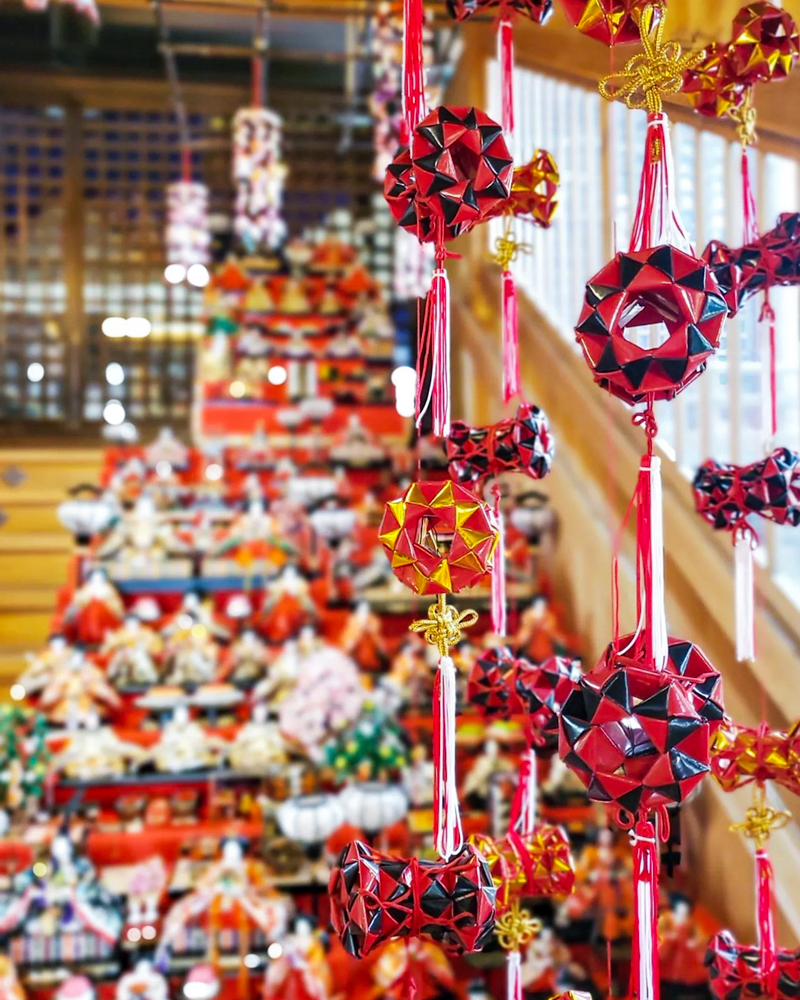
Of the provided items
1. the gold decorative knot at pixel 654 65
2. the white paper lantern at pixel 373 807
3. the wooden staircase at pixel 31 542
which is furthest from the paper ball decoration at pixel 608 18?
the wooden staircase at pixel 31 542

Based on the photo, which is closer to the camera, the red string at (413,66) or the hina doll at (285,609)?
the red string at (413,66)

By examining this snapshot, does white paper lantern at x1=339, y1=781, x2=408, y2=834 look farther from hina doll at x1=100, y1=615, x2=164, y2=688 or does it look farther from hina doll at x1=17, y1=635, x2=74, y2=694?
hina doll at x1=17, y1=635, x2=74, y2=694

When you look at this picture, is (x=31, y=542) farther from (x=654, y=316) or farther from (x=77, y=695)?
(x=654, y=316)

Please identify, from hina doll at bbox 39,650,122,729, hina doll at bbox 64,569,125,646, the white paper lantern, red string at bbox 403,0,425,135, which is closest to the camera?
red string at bbox 403,0,425,135

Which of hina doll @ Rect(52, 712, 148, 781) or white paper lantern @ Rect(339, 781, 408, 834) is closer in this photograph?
white paper lantern @ Rect(339, 781, 408, 834)

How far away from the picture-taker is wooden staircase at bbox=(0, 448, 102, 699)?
3.00 metres

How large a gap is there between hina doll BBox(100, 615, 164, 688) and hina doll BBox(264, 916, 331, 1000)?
2.77 ft

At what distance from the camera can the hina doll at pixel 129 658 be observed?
2246 millimetres

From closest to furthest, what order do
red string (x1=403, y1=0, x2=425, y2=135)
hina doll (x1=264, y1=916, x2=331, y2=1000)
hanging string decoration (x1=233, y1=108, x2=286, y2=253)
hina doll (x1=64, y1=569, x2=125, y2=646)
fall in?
red string (x1=403, y1=0, x2=425, y2=135)
hina doll (x1=264, y1=916, x2=331, y2=1000)
hina doll (x1=64, y1=569, x2=125, y2=646)
hanging string decoration (x1=233, y1=108, x2=286, y2=253)

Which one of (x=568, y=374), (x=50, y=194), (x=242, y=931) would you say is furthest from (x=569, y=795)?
(x=50, y=194)

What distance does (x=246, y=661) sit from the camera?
2.31 meters

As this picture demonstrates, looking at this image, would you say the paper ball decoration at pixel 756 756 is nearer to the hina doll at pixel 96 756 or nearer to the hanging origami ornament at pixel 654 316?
the hanging origami ornament at pixel 654 316

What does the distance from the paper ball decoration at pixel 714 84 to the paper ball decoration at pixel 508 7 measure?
0.11 meters

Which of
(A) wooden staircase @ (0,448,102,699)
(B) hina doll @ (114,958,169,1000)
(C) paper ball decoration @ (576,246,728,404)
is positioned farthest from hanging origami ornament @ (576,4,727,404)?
(A) wooden staircase @ (0,448,102,699)
